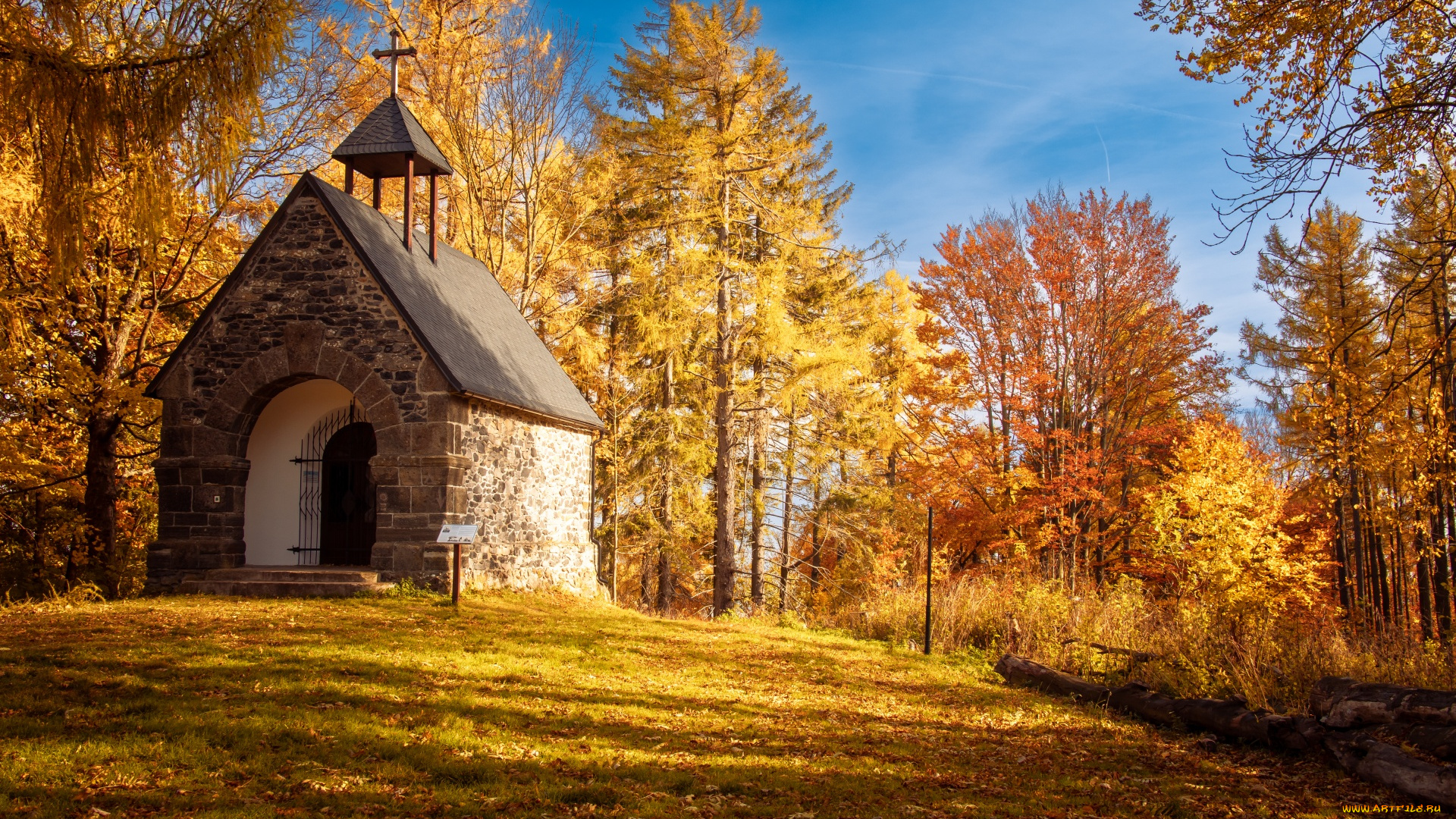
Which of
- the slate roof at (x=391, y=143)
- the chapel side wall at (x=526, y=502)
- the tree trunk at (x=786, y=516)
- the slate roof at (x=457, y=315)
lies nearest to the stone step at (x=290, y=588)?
the chapel side wall at (x=526, y=502)

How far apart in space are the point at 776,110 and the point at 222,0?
15.9m

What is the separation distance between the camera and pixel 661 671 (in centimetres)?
920

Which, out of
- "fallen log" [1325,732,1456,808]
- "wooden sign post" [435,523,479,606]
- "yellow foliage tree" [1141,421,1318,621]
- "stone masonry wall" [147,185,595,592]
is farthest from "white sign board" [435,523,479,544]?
"yellow foliage tree" [1141,421,1318,621]

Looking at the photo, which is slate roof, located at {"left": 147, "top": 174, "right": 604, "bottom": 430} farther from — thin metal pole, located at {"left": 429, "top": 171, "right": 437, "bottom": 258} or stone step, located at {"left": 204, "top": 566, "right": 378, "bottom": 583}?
stone step, located at {"left": 204, "top": 566, "right": 378, "bottom": 583}

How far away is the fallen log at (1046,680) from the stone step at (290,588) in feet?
27.6

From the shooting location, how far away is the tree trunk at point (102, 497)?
14.0 meters

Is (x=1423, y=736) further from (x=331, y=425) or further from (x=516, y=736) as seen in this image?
(x=331, y=425)

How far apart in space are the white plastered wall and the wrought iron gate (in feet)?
0.24

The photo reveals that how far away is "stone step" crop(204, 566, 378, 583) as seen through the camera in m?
12.1

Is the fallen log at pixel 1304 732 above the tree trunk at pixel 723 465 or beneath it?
beneath

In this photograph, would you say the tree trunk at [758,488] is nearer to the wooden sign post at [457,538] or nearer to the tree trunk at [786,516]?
the tree trunk at [786,516]

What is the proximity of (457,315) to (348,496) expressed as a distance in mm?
3443

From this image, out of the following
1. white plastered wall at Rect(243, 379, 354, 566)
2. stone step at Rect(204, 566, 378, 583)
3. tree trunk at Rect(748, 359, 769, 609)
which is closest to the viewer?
stone step at Rect(204, 566, 378, 583)

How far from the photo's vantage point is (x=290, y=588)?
12.0m
